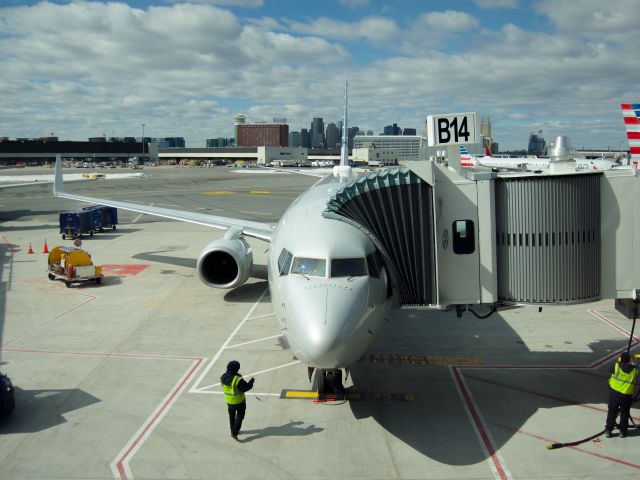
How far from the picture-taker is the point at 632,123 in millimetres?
23078

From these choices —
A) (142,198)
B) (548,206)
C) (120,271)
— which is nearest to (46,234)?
(120,271)

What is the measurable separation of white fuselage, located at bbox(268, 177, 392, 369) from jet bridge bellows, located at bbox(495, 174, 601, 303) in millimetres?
2861

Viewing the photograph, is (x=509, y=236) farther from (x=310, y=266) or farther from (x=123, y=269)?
(x=123, y=269)

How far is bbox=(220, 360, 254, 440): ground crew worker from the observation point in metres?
10.6

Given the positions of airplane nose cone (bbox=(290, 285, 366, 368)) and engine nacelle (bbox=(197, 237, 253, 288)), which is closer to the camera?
airplane nose cone (bbox=(290, 285, 366, 368))

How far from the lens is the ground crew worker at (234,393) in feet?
34.9

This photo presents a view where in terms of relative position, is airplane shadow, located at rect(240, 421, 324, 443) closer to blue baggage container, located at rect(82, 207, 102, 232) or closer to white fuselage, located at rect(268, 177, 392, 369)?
white fuselage, located at rect(268, 177, 392, 369)

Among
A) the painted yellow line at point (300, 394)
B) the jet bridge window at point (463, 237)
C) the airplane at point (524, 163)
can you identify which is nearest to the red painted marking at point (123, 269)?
the painted yellow line at point (300, 394)

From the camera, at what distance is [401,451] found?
10258mm

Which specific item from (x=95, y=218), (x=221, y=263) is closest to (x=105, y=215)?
(x=95, y=218)

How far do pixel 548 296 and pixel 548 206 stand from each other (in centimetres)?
188

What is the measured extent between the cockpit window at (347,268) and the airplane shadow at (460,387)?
159cm

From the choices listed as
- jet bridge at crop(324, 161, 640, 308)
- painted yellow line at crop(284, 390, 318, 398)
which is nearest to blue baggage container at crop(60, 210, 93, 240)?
painted yellow line at crop(284, 390, 318, 398)

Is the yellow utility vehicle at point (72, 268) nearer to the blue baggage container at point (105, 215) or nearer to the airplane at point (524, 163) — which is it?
the blue baggage container at point (105, 215)
